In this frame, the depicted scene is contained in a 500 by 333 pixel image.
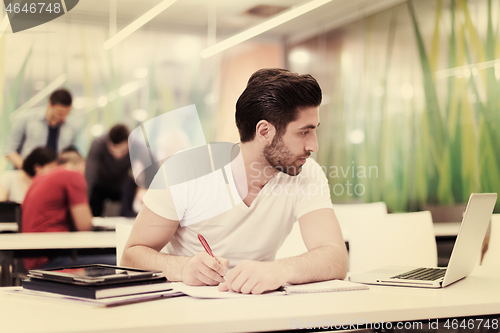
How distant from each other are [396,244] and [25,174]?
3.31 metres

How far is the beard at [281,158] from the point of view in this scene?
5.13ft

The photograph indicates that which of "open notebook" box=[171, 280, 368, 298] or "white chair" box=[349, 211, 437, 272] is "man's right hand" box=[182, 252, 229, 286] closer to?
"open notebook" box=[171, 280, 368, 298]

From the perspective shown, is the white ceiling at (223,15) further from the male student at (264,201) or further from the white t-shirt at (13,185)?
the male student at (264,201)

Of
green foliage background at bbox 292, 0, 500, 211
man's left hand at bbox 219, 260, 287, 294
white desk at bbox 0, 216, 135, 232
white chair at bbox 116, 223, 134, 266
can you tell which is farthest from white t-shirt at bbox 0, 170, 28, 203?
man's left hand at bbox 219, 260, 287, 294

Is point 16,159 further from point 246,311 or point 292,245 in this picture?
point 246,311

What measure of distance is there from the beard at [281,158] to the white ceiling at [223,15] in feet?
10.7

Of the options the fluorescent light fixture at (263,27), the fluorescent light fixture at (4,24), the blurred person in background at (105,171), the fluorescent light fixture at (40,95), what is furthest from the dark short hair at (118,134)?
the fluorescent light fixture at (4,24)

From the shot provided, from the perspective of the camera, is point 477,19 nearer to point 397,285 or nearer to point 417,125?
point 417,125

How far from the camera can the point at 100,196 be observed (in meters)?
4.36

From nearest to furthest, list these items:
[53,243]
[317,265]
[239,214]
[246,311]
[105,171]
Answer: [246,311]
[317,265]
[239,214]
[53,243]
[105,171]

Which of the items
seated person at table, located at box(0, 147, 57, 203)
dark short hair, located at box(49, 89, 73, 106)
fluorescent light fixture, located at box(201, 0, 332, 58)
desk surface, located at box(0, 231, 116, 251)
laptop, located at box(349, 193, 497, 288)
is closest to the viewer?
laptop, located at box(349, 193, 497, 288)

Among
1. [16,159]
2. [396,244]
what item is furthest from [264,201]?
[16,159]

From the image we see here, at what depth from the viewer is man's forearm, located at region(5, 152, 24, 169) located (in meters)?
4.08

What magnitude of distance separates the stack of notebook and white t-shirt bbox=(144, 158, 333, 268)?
0.46 metres
